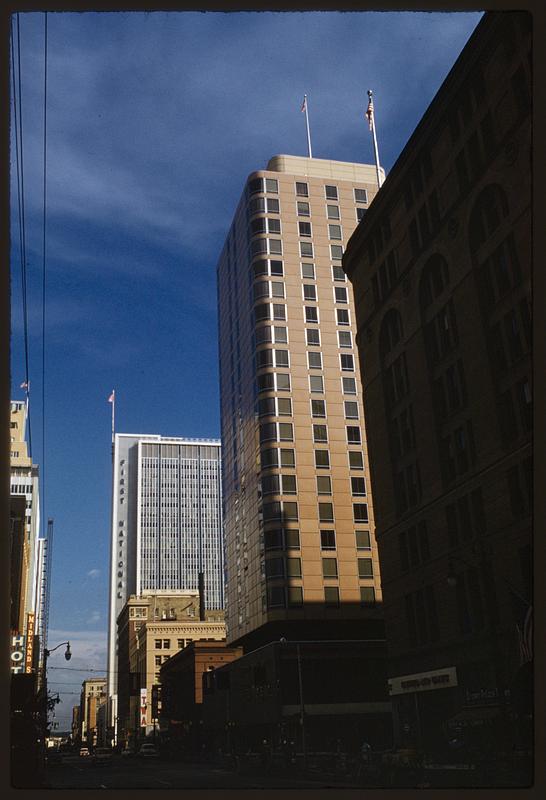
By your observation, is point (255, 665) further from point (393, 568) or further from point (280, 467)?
point (393, 568)

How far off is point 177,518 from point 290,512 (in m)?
107

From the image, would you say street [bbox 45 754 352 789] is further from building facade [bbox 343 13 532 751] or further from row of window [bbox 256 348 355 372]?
row of window [bbox 256 348 355 372]

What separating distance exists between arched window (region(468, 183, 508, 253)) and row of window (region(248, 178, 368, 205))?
35286mm

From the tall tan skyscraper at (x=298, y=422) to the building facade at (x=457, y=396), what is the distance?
16.7 m

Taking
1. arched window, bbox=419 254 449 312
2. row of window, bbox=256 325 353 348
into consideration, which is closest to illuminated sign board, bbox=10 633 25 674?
row of window, bbox=256 325 353 348

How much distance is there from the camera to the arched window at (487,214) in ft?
89.2

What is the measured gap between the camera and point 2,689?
26.2 ft

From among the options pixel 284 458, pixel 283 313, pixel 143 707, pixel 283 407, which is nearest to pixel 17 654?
pixel 284 458

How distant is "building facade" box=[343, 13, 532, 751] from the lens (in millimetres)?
26016

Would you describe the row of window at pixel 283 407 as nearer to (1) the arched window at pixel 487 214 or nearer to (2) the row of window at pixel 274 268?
(2) the row of window at pixel 274 268

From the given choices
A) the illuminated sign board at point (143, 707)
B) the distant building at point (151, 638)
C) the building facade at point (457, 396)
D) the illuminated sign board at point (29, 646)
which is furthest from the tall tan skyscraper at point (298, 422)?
the illuminated sign board at point (143, 707)

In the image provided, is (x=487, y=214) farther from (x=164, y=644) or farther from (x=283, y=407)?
(x=164, y=644)

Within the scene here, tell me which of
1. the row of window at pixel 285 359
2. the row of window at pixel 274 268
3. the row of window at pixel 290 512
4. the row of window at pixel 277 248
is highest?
the row of window at pixel 277 248

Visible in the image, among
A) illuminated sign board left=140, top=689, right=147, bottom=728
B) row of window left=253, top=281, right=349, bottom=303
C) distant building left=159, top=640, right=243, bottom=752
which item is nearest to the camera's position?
row of window left=253, top=281, right=349, bottom=303
